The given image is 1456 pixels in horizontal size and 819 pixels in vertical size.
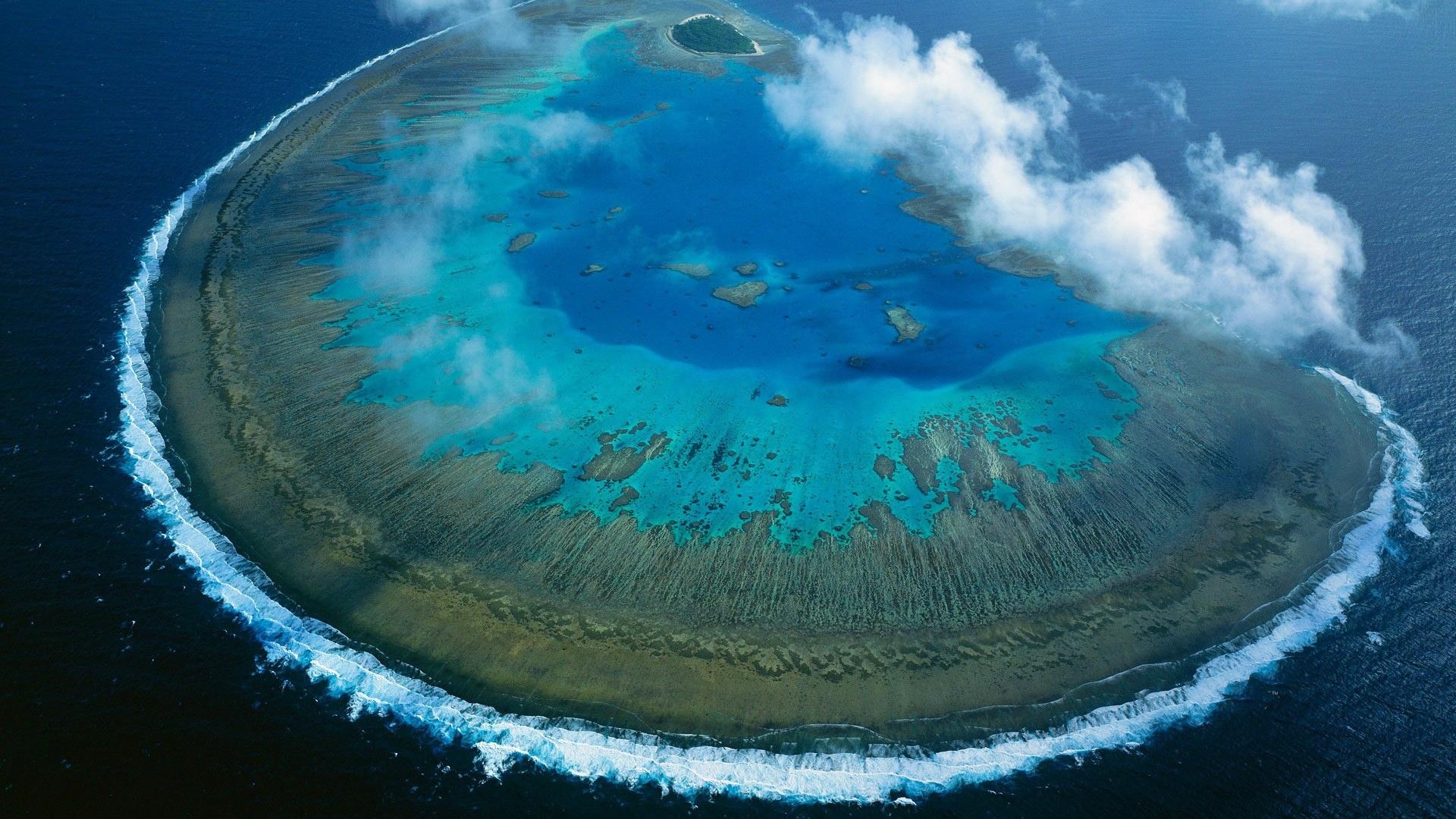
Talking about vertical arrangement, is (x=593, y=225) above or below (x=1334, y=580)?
above

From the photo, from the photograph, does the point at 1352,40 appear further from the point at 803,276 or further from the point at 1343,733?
the point at 1343,733

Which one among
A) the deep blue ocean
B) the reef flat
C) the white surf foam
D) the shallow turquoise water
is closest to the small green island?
the shallow turquoise water

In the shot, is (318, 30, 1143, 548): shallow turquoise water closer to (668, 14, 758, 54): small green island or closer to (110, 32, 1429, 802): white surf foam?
(110, 32, 1429, 802): white surf foam

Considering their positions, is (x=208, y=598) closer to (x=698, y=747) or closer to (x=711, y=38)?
(x=698, y=747)

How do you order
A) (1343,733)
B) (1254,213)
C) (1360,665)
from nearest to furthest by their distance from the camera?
(1343,733) < (1360,665) < (1254,213)

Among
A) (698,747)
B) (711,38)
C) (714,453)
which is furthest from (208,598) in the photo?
(711,38)

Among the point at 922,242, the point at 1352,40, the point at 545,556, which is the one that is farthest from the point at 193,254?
the point at 1352,40
